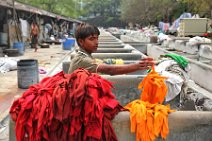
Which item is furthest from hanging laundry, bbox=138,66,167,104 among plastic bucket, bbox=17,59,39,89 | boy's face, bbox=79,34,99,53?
plastic bucket, bbox=17,59,39,89

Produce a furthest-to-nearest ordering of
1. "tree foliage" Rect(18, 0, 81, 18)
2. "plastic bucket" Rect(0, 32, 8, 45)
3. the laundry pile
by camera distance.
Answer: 1. "tree foliage" Rect(18, 0, 81, 18)
2. "plastic bucket" Rect(0, 32, 8, 45)
3. the laundry pile

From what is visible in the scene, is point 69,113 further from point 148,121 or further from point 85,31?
point 85,31

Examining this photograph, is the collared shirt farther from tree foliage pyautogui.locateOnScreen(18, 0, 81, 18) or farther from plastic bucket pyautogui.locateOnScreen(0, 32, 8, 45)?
tree foliage pyautogui.locateOnScreen(18, 0, 81, 18)

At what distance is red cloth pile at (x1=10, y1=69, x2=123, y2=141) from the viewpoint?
110 inches

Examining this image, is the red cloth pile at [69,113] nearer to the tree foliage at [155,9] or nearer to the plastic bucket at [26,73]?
the plastic bucket at [26,73]

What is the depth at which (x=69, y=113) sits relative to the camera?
281 cm

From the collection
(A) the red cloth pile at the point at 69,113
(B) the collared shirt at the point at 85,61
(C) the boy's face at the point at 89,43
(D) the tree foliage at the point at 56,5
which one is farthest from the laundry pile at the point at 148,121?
(D) the tree foliage at the point at 56,5

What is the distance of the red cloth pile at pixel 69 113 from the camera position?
279cm

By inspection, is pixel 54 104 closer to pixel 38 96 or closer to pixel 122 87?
pixel 38 96

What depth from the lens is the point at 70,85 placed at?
291cm

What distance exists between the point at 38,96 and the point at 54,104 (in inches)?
9.4

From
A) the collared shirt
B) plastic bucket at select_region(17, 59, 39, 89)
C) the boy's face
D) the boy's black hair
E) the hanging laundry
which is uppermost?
the boy's black hair

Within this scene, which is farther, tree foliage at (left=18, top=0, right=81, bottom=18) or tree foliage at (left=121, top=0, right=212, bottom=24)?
tree foliage at (left=121, top=0, right=212, bottom=24)

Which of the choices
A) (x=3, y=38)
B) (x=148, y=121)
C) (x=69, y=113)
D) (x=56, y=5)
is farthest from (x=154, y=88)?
(x=56, y=5)
